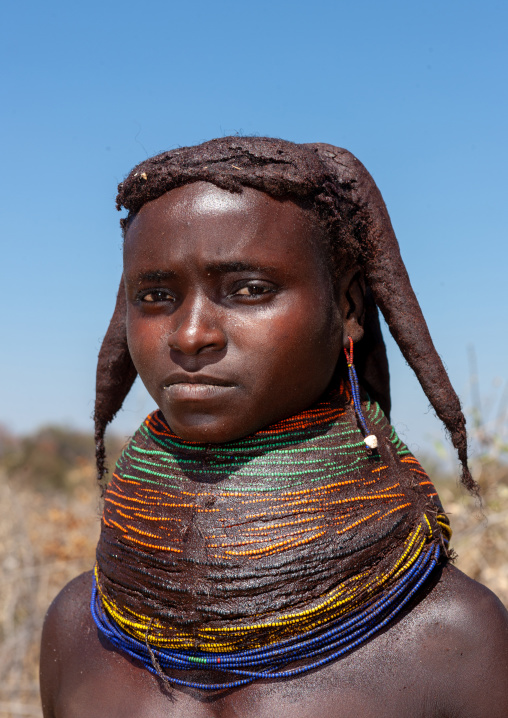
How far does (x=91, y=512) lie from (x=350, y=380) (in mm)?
5230

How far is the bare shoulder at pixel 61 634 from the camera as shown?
201 cm

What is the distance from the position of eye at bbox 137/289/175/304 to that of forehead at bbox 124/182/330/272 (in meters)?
0.10

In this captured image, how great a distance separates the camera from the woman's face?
5.49ft

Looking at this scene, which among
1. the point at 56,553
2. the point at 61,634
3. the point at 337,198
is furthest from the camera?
the point at 56,553

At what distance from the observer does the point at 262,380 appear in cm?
169

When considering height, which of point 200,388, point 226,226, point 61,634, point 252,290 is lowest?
point 61,634

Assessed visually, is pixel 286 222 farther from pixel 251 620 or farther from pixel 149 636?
pixel 149 636

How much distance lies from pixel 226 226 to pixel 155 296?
0.91 feet

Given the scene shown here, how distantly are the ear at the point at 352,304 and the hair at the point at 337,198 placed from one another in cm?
3

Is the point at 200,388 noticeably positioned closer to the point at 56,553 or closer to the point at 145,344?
the point at 145,344

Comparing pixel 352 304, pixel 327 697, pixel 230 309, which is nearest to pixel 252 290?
pixel 230 309

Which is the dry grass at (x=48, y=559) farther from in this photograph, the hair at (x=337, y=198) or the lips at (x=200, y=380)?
the lips at (x=200, y=380)

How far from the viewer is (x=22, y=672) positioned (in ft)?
15.6

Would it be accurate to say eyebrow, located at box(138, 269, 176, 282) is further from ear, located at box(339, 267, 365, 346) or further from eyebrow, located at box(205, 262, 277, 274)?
ear, located at box(339, 267, 365, 346)
